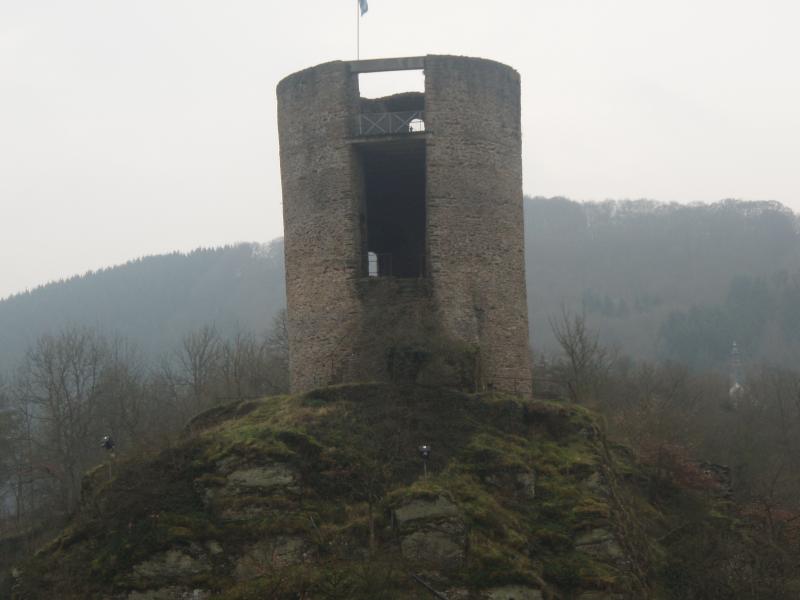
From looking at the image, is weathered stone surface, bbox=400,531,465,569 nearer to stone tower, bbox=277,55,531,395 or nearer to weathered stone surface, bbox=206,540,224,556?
weathered stone surface, bbox=206,540,224,556

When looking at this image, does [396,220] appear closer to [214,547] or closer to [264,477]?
[264,477]

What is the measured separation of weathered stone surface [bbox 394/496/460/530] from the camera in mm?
18344

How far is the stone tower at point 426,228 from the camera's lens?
23.8m

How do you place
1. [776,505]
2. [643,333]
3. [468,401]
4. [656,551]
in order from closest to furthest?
[656,551]
[468,401]
[776,505]
[643,333]

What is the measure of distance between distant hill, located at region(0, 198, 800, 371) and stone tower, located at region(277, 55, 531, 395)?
4871 centimetres

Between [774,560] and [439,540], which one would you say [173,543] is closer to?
[439,540]

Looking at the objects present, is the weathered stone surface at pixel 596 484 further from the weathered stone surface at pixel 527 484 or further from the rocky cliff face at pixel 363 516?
the weathered stone surface at pixel 527 484

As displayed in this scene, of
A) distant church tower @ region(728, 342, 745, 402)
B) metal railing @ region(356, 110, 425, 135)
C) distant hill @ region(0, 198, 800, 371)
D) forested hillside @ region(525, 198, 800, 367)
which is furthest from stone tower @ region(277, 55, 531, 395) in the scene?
distant hill @ region(0, 198, 800, 371)

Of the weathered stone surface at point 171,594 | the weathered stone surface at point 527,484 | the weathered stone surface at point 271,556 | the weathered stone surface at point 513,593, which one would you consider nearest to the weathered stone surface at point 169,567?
the weathered stone surface at point 171,594

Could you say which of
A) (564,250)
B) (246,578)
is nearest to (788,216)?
(564,250)

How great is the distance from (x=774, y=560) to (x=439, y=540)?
7373 millimetres

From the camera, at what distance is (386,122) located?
986 inches

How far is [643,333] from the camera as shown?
3201 inches

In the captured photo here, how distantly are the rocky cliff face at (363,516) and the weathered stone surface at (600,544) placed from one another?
3 cm
